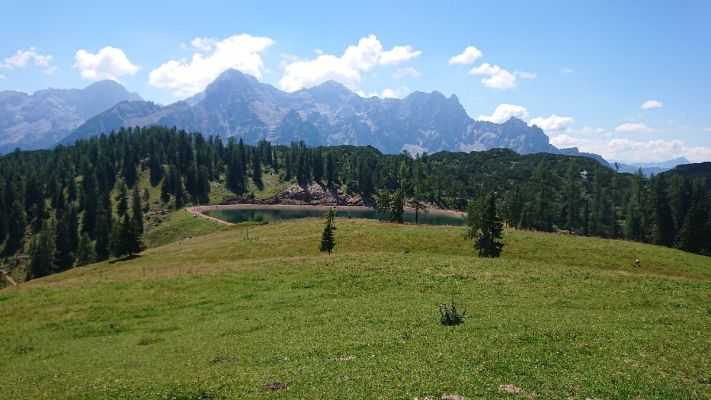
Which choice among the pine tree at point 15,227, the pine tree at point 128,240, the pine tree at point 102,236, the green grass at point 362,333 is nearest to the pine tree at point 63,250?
the pine tree at point 102,236

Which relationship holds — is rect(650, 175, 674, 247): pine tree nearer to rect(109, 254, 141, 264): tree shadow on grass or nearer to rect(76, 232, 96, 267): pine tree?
rect(109, 254, 141, 264): tree shadow on grass

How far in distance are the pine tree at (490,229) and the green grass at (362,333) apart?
15.4 metres

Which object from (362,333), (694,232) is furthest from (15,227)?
(694,232)

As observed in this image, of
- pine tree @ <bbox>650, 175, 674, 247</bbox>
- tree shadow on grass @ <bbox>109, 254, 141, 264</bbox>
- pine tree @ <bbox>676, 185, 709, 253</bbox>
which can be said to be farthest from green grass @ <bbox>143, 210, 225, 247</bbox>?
pine tree @ <bbox>676, 185, 709, 253</bbox>

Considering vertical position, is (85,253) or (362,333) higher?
(362,333)

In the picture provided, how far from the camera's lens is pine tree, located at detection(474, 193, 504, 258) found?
71.7 m

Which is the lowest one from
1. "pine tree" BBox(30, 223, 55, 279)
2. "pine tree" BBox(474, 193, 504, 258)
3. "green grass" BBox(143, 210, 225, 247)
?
"pine tree" BBox(30, 223, 55, 279)

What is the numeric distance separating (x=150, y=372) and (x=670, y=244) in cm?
15156

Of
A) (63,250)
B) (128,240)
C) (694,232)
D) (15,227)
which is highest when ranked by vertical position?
(694,232)

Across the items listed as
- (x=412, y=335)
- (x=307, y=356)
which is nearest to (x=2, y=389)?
(x=307, y=356)

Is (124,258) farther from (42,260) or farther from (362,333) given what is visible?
(362,333)

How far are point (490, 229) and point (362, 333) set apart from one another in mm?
48840

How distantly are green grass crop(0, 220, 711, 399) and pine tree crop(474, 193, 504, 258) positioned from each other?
1544 centimetres

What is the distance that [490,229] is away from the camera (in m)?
72.4
